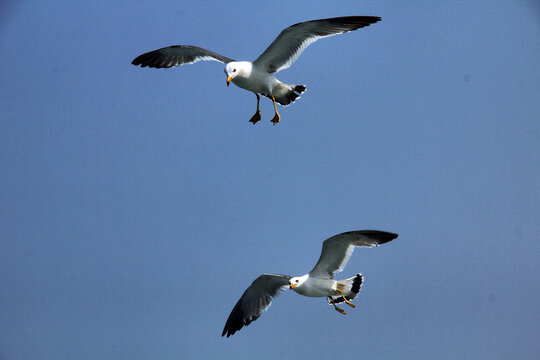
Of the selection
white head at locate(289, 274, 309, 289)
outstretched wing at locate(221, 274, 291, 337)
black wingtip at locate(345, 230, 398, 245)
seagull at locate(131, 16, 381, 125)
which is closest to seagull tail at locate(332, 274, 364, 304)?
white head at locate(289, 274, 309, 289)

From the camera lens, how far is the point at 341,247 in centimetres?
1186

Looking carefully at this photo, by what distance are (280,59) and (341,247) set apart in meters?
3.46

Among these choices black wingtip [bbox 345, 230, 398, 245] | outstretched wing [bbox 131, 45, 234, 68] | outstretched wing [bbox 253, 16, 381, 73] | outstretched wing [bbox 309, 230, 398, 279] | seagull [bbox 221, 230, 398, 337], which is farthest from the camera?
outstretched wing [bbox 131, 45, 234, 68]

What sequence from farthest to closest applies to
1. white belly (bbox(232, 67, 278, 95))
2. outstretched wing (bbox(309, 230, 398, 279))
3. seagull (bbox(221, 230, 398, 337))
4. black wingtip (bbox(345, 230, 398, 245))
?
1. seagull (bbox(221, 230, 398, 337))
2. outstretched wing (bbox(309, 230, 398, 279))
3. white belly (bbox(232, 67, 278, 95))
4. black wingtip (bbox(345, 230, 398, 245))

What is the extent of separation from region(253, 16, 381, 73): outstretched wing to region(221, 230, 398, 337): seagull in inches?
124

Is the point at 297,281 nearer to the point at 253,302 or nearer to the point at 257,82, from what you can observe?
the point at 253,302

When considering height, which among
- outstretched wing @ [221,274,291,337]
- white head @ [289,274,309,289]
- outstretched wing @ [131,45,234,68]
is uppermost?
outstretched wing @ [131,45,234,68]

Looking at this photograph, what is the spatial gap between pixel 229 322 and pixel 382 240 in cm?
343

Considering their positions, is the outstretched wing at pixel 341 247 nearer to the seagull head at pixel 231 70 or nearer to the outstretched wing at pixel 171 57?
the seagull head at pixel 231 70

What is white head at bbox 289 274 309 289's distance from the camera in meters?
11.8

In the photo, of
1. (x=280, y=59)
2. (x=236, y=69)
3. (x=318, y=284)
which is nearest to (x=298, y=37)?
(x=280, y=59)

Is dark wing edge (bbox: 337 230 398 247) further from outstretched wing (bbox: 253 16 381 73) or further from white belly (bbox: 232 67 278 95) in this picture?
outstretched wing (bbox: 253 16 381 73)

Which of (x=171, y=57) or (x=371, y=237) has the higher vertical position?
(x=171, y=57)

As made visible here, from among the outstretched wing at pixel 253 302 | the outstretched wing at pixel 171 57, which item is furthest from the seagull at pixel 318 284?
the outstretched wing at pixel 171 57
